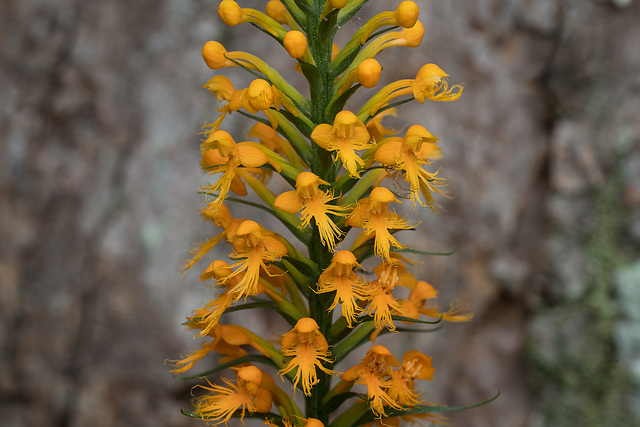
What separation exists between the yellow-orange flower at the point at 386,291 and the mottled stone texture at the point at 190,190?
9.15ft

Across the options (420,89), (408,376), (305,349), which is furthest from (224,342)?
(420,89)

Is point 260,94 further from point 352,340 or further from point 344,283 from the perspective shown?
point 352,340

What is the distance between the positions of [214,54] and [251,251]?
2.17 ft

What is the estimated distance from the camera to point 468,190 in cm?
477

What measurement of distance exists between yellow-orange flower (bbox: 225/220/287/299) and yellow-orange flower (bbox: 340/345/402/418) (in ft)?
1.31

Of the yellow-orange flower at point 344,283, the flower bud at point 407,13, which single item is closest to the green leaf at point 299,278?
the yellow-orange flower at point 344,283

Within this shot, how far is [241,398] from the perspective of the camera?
1808 millimetres

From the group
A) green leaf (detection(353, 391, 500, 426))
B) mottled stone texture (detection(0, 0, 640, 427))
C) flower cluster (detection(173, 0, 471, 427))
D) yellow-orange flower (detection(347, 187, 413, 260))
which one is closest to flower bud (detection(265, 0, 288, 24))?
flower cluster (detection(173, 0, 471, 427))

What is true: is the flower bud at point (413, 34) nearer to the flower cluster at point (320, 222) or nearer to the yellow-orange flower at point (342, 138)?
the flower cluster at point (320, 222)

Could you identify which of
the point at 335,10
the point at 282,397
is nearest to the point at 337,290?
the point at 282,397

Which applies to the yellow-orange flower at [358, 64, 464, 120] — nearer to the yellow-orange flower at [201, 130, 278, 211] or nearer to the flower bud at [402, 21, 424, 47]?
the flower bud at [402, 21, 424, 47]

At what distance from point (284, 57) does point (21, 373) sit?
3165 mm

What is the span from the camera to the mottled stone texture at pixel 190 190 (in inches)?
171

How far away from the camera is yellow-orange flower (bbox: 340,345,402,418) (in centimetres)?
172
